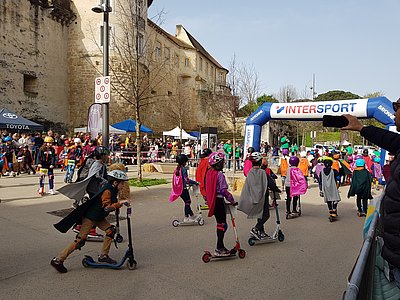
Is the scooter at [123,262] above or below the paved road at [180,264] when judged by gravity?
above

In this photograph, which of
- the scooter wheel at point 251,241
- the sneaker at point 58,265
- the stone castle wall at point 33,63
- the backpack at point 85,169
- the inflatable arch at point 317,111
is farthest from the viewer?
the stone castle wall at point 33,63

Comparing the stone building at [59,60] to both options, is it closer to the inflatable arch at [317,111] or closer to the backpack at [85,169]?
the inflatable arch at [317,111]

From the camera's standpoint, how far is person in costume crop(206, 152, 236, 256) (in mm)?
5609

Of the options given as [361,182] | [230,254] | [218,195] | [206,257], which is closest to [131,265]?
[206,257]

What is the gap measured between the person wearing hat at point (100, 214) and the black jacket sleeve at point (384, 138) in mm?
3239

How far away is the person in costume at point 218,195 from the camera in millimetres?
5609

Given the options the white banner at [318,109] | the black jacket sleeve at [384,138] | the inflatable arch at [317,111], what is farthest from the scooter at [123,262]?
the inflatable arch at [317,111]

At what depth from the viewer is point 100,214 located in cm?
507

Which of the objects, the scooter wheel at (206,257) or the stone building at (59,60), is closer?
the scooter wheel at (206,257)

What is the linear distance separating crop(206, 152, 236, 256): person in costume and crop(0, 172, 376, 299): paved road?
0.36 meters

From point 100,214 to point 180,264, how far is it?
1.41 meters

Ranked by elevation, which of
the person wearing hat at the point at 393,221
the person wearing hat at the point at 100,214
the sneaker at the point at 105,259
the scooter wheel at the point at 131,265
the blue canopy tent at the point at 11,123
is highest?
the blue canopy tent at the point at 11,123

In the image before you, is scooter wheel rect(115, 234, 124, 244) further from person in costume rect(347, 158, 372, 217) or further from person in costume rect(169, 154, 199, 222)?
person in costume rect(347, 158, 372, 217)

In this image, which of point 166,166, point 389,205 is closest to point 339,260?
point 389,205
